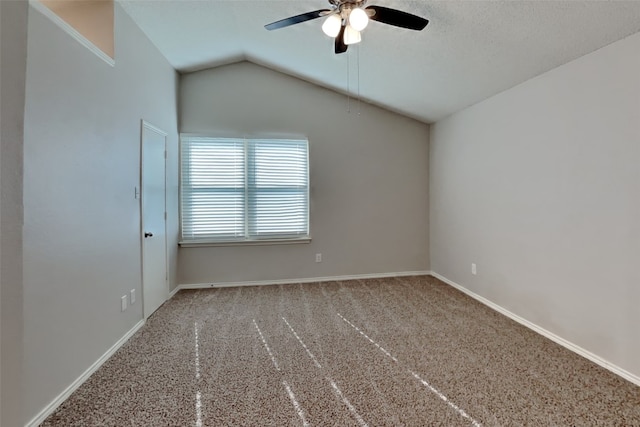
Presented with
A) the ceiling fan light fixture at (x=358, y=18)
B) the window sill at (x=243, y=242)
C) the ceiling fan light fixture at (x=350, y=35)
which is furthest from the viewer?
the window sill at (x=243, y=242)

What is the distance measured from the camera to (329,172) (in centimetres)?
443

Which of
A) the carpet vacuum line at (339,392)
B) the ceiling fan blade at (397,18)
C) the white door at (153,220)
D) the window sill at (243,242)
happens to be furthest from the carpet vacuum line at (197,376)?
the ceiling fan blade at (397,18)

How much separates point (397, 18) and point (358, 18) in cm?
28

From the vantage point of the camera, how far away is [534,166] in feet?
9.26

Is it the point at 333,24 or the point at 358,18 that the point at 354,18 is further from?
the point at 333,24

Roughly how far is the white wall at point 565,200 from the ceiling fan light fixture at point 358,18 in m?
1.80

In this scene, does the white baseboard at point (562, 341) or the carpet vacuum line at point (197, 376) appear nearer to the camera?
the carpet vacuum line at point (197, 376)

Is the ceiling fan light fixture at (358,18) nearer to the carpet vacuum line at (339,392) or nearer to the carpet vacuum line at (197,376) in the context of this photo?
the carpet vacuum line at (339,392)

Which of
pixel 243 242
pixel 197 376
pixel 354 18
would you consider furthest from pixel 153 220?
pixel 354 18

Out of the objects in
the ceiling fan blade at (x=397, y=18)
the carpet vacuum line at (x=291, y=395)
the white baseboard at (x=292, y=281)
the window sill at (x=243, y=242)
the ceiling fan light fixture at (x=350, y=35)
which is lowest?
the carpet vacuum line at (x=291, y=395)

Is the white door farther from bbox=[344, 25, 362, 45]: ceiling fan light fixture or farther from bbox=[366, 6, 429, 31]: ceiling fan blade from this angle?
bbox=[366, 6, 429, 31]: ceiling fan blade

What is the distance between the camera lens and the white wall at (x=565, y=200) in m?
2.10

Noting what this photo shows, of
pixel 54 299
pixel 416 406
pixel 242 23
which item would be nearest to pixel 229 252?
pixel 54 299

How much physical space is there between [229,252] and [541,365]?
11.7 ft
